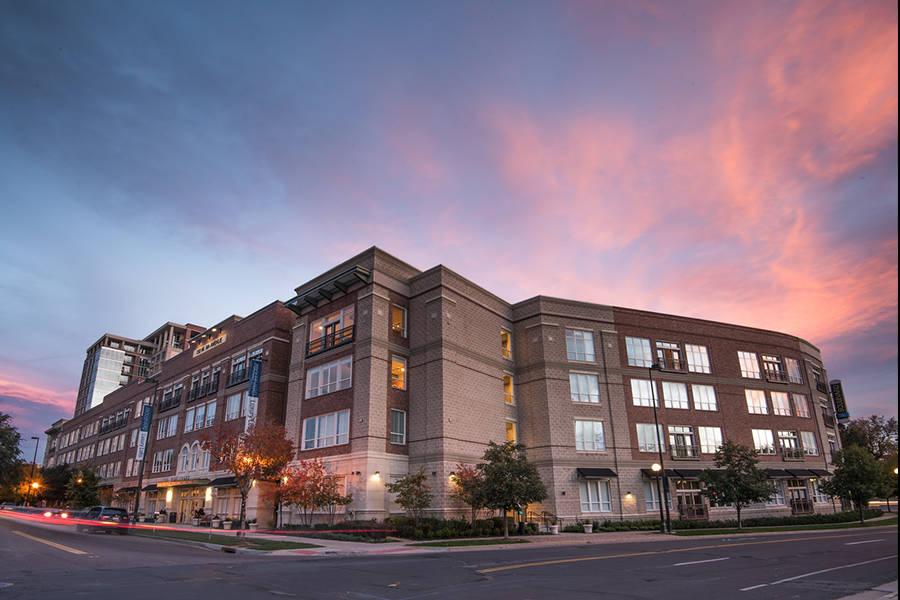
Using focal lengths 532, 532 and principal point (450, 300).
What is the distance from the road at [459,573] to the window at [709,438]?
64.3ft

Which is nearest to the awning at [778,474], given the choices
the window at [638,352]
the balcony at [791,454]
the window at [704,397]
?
the balcony at [791,454]

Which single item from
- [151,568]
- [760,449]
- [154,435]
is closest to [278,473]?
[151,568]

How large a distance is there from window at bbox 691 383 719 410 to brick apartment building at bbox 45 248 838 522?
12 cm

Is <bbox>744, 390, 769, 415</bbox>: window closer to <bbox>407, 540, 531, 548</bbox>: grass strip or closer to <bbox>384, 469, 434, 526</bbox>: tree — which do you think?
<bbox>407, 540, 531, 548</bbox>: grass strip

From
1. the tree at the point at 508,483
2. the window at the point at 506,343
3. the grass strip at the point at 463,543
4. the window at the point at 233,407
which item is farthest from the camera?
the window at the point at 233,407

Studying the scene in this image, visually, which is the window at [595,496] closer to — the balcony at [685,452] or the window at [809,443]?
the balcony at [685,452]

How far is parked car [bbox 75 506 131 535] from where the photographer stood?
33.0m

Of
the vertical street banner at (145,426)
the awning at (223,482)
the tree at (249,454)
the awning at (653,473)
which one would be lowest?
the awning at (223,482)

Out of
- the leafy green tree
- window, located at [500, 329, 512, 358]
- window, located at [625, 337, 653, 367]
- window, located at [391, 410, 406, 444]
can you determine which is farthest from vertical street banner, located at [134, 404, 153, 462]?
window, located at [625, 337, 653, 367]

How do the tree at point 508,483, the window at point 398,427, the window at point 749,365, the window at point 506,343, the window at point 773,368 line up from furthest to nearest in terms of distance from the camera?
1. the window at point 773,368
2. the window at point 749,365
3. the window at point 506,343
4. the window at point 398,427
5. the tree at point 508,483

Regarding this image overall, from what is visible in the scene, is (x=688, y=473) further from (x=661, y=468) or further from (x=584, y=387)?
(x=584, y=387)

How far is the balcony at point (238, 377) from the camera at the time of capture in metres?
43.5

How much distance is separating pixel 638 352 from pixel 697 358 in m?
5.88

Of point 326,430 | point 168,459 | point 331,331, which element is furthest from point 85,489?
point 331,331
